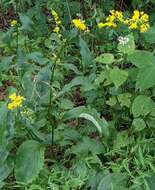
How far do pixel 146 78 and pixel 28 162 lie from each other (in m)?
0.79

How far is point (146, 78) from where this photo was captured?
2.72 metres

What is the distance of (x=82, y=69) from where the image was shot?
3.67 meters

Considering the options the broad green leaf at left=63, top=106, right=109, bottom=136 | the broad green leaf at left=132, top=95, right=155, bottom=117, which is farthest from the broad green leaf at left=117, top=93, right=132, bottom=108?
the broad green leaf at left=63, top=106, right=109, bottom=136

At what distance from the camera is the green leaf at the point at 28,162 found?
8.64 ft

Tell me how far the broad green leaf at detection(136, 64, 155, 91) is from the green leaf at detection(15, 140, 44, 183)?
65 centimetres

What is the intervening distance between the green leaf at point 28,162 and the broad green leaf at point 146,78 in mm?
652

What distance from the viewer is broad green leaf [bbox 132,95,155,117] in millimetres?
2811

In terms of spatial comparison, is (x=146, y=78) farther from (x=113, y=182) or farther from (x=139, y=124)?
(x=113, y=182)

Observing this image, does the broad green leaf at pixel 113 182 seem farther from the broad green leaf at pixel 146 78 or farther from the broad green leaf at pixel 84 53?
the broad green leaf at pixel 84 53

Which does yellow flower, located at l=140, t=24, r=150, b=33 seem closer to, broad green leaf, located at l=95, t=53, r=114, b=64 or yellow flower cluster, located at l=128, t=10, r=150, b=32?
yellow flower cluster, located at l=128, t=10, r=150, b=32

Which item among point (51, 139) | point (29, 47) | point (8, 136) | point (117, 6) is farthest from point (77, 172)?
point (117, 6)

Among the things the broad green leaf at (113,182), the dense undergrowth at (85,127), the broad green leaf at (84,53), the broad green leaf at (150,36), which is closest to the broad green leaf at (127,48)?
the dense undergrowth at (85,127)

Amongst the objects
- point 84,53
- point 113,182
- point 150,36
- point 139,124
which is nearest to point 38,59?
point 84,53

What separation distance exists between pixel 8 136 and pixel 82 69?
115 cm
